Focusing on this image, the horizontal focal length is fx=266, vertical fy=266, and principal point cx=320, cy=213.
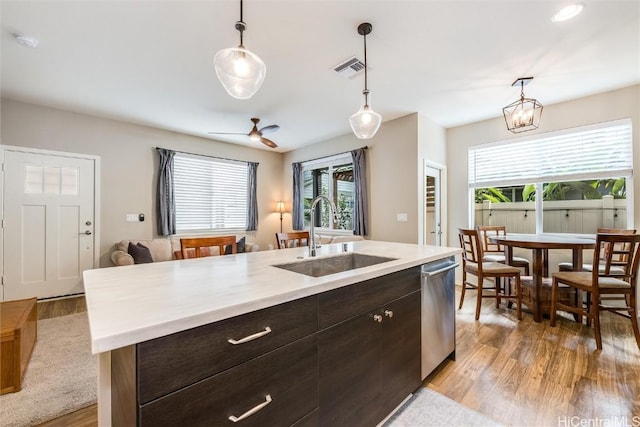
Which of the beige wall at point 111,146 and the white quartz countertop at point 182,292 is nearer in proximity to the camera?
the white quartz countertop at point 182,292

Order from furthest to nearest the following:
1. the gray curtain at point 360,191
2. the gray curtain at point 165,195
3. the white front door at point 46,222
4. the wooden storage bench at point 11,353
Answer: the gray curtain at point 360,191 < the gray curtain at point 165,195 < the white front door at point 46,222 < the wooden storage bench at point 11,353

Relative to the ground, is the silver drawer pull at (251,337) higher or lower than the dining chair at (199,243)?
lower

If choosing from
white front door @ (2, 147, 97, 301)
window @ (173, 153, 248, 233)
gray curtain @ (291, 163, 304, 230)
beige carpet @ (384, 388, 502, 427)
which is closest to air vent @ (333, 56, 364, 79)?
beige carpet @ (384, 388, 502, 427)

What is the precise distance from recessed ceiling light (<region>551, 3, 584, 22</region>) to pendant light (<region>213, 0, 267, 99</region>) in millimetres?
2329

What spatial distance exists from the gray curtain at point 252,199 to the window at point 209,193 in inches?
3.2

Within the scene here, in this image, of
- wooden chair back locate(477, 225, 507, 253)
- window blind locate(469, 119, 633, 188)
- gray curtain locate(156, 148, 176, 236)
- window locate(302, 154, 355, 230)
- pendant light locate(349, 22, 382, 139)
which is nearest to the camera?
pendant light locate(349, 22, 382, 139)

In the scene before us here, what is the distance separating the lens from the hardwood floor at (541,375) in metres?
1.65

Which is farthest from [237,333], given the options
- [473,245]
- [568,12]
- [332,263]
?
[473,245]

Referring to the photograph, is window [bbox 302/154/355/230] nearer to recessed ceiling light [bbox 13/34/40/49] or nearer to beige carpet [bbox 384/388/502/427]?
beige carpet [bbox 384/388/502/427]

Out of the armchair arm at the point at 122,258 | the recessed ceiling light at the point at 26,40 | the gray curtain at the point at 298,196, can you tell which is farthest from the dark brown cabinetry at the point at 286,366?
the gray curtain at the point at 298,196

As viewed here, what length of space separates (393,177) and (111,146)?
4.60 metres

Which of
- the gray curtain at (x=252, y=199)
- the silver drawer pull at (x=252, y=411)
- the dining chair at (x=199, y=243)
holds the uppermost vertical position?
the gray curtain at (x=252, y=199)

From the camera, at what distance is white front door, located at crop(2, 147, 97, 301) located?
11.7 ft

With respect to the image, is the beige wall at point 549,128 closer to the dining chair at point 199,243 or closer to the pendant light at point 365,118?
the pendant light at point 365,118
